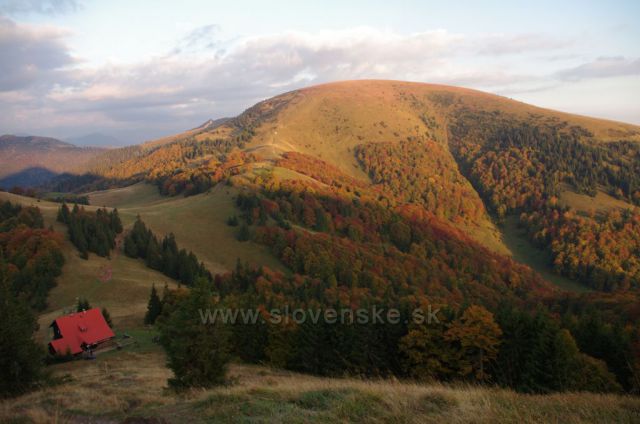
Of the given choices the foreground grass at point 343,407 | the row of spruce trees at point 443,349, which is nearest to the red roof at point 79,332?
the row of spruce trees at point 443,349

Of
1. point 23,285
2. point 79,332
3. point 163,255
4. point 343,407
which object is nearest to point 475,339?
point 343,407

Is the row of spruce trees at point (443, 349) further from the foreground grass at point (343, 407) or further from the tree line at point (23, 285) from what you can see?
the foreground grass at point (343, 407)

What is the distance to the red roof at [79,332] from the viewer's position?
44625 mm

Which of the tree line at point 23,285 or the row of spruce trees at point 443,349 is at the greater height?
the tree line at point 23,285

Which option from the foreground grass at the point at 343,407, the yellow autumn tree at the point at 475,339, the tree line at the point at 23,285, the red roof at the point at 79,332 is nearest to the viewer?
the foreground grass at the point at 343,407

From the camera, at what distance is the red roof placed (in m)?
44.6

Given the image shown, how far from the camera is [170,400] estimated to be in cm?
1488

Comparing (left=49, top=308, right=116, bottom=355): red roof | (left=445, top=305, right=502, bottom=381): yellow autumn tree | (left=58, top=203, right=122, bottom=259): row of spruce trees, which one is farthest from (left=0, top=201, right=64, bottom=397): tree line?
(left=445, top=305, right=502, bottom=381): yellow autumn tree

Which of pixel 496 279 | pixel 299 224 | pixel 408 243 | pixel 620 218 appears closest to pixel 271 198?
pixel 299 224

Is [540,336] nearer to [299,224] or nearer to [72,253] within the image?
[72,253]

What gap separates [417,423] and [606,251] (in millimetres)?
194710

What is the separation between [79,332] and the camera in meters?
46.1

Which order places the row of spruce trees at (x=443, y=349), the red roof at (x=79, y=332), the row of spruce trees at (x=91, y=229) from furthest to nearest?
the row of spruce trees at (x=91, y=229)
the red roof at (x=79, y=332)
the row of spruce trees at (x=443, y=349)

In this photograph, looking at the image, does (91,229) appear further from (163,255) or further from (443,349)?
(443,349)
